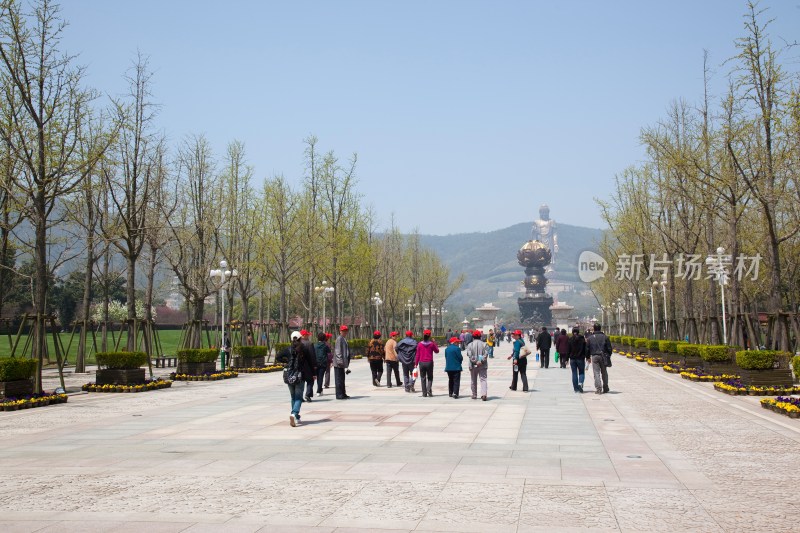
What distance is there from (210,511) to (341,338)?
517 inches

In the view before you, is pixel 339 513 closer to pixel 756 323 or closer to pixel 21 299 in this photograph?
pixel 756 323

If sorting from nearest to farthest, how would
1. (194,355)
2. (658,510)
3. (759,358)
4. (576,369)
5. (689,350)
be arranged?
(658,510) → (759,358) → (576,369) → (194,355) → (689,350)

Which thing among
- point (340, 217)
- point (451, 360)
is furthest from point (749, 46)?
point (340, 217)

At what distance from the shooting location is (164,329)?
329 ft

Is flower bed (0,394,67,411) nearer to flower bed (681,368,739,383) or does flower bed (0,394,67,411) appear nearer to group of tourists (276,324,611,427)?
group of tourists (276,324,611,427)

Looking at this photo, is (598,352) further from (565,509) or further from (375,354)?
(565,509)

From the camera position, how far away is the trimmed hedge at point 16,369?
19.8 metres

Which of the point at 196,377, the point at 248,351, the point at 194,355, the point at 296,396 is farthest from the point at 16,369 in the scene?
the point at 248,351

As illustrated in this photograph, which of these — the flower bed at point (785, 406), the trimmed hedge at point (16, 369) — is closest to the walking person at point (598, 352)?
the flower bed at point (785, 406)

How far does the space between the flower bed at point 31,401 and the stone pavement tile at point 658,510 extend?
1533 centimetres

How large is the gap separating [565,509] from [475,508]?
89 centimetres

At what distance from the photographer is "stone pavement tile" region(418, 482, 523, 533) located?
7.51m

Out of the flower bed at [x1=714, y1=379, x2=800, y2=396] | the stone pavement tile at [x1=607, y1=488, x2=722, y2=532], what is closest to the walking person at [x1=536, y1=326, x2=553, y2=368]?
the flower bed at [x1=714, y1=379, x2=800, y2=396]

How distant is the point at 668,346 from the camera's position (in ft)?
115
